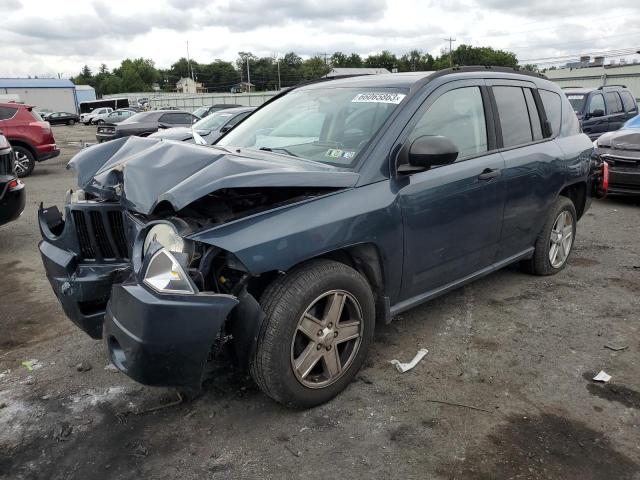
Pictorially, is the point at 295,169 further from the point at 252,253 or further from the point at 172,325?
the point at 172,325

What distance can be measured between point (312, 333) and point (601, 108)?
11885 mm

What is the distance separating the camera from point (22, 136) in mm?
12422

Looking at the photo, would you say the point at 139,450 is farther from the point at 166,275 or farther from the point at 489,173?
the point at 489,173

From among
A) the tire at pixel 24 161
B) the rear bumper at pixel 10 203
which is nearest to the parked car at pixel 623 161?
the rear bumper at pixel 10 203

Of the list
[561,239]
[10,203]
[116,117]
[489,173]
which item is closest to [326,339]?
[489,173]

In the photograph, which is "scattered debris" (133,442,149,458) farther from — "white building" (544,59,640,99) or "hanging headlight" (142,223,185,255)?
"white building" (544,59,640,99)

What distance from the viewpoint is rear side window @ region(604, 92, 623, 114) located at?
12258 millimetres

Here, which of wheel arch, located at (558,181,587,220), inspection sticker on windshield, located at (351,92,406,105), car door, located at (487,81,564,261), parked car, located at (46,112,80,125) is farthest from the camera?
parked car, located at (46,112,80,125)

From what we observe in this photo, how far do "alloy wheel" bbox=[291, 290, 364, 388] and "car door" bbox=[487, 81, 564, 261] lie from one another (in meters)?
1.67

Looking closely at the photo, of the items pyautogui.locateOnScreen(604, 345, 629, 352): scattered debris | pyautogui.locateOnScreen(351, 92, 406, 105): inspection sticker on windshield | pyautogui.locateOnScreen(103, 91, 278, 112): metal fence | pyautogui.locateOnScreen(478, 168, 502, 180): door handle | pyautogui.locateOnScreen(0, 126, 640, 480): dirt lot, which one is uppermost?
pyautogui.locateOnScreen(103, 91, 278, 112): metal fence

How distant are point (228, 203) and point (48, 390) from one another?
1676mm

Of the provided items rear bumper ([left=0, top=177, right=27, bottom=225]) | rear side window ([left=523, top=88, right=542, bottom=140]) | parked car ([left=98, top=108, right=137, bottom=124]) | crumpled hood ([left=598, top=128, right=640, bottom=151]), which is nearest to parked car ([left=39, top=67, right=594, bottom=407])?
rear side window ([left=523, top=88, right=542, bottom=140])

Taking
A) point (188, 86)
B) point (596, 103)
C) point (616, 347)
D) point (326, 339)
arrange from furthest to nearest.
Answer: point (188, 86) < point (596, 103) < point (616, 347) < point (326, 339)

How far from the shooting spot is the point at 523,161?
4.08 m
